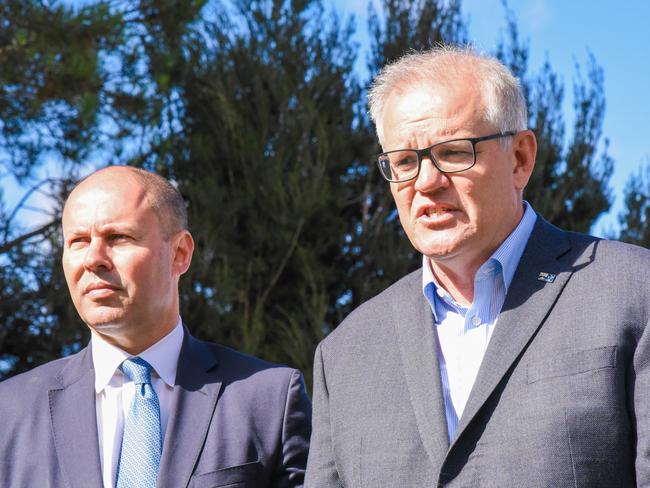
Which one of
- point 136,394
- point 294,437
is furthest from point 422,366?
point 136,394

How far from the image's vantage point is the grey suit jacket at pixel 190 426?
2887 mm

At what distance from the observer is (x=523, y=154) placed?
102 inches

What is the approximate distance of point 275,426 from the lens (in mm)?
3082

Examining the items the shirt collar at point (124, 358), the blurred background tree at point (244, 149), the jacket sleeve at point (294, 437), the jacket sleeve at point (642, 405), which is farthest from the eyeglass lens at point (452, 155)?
the blurred background tree at point (244, 149)

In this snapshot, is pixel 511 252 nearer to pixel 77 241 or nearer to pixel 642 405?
pixel 642 405

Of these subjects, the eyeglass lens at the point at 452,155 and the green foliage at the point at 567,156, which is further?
the green foliage at the point at 567,156

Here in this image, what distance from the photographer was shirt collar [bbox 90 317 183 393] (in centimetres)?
308

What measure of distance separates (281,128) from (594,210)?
357 cm

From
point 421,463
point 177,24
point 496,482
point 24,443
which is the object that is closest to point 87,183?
point 24,443

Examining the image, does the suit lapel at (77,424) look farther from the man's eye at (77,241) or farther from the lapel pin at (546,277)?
the lapel pin at (546,277)

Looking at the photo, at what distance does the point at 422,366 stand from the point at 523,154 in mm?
682

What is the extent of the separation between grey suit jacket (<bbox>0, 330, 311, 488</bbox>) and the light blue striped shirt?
803 millimetres

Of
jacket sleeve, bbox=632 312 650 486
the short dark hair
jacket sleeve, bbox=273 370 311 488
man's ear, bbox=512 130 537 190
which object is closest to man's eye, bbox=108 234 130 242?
the short dark hair

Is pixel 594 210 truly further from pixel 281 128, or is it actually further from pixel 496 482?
pixel 496 482
